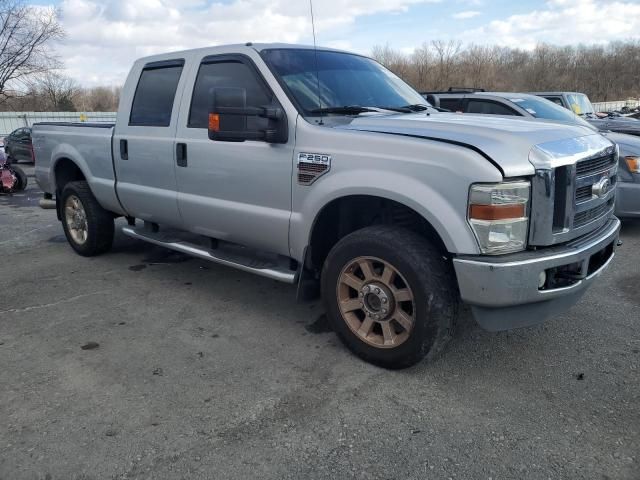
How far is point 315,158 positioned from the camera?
11.1 ft

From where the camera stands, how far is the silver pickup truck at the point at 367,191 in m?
2.79

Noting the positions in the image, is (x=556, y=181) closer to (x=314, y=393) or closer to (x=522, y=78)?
(x=314, y=393)

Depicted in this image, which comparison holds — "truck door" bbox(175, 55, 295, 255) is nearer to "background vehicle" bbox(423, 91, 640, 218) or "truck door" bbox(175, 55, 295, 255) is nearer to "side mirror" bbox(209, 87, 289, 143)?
"side mirror" bbox(209, 87, 289, 143)

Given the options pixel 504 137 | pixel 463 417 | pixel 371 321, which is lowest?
pixel 463 417

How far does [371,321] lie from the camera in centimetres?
333

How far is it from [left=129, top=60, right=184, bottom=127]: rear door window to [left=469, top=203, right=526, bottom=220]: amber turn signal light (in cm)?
283

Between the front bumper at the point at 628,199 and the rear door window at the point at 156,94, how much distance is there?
16.5 ft

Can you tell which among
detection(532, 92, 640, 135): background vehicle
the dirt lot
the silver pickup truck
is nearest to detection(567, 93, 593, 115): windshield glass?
detection(532, 92, 640, 135): background vehicle

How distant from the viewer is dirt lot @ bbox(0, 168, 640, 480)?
2484 mm

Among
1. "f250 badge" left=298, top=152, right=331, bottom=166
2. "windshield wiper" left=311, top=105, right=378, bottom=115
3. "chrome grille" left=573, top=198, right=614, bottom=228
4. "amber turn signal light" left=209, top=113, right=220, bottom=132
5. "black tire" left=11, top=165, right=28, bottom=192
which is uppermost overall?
"windshield wiper" left=311, top=105, right=378, bottom=115

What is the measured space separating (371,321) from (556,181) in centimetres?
134

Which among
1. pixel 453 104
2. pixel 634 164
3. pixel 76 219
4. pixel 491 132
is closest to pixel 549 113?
pixel 453 104

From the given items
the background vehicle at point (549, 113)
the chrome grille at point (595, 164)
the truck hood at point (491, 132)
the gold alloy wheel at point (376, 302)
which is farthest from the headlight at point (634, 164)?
the gold alloy wheel at point (376, 302)

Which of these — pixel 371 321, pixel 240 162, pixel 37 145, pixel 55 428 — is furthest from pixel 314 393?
pixel 37 145
